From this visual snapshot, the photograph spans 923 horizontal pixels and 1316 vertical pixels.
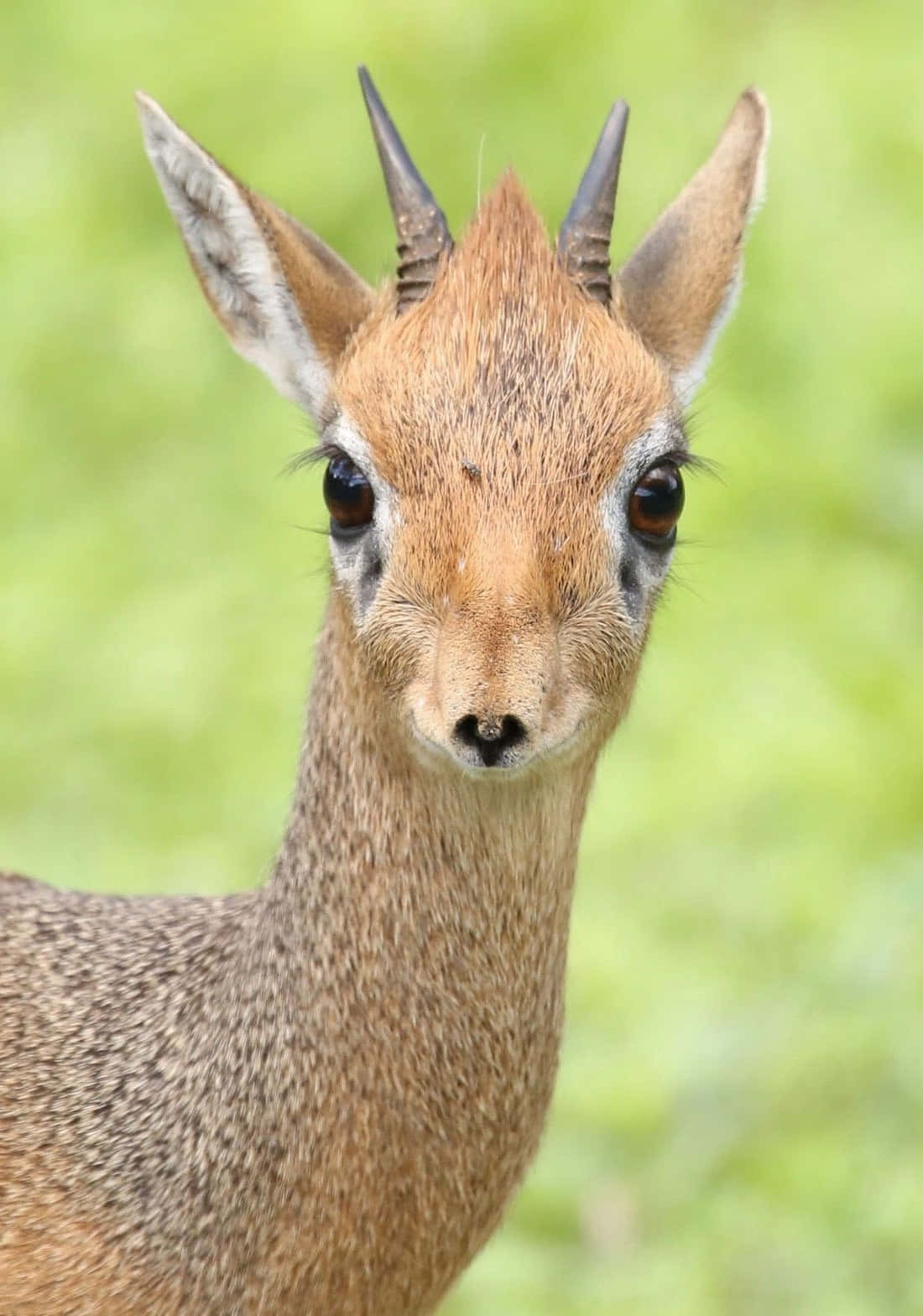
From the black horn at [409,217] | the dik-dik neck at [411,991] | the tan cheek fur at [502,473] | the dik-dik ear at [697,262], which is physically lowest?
the dik-dik neck at [411,991]

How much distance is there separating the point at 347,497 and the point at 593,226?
0.80 meters

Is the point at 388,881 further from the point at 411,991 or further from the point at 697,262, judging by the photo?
the point at 697,262

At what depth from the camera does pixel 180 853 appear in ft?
27.8

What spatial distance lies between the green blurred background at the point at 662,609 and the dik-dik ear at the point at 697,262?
2.11 metres

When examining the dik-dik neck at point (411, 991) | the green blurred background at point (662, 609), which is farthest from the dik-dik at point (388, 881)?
the green blurred background at point (662, 609)

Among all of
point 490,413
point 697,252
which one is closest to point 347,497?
point 490,413

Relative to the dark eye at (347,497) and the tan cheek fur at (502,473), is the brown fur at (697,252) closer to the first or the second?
the tan cheek fur at (502,473)

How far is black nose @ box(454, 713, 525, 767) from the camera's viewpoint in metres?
3.88

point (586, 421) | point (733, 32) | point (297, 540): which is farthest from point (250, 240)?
point (733, 32)

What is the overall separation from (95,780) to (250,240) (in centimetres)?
450

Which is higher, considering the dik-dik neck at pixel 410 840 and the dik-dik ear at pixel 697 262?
the dik-dik ear at pixel 697 262

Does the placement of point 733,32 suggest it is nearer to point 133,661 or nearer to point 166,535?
point 166,535

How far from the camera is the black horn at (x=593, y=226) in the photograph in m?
4.59

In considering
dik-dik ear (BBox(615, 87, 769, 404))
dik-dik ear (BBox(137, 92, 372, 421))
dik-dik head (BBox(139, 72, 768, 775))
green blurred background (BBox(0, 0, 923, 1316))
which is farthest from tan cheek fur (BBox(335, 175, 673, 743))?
green blurred background (BBox(0, 0, 923, 1316))
